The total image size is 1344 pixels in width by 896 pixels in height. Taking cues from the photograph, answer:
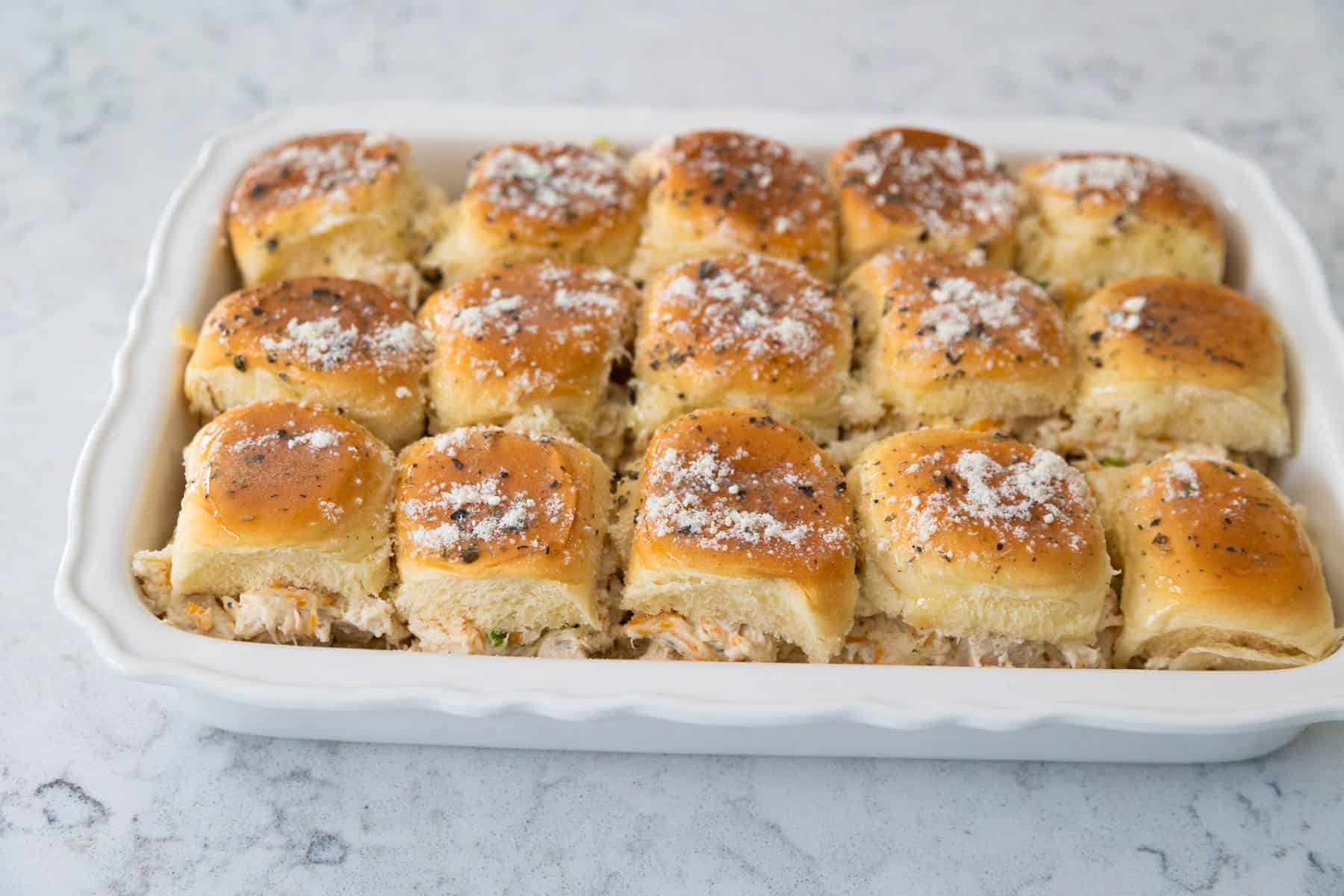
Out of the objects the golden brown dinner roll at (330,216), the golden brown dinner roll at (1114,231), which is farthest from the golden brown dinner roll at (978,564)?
the golden brown dinner roll at (330,216)

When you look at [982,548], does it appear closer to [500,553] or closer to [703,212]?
[500,553]

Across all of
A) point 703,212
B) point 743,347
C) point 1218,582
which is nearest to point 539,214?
point 703,212

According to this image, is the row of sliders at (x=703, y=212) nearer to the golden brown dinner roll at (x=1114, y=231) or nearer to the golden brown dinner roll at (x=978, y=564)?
the golden brown dinner roll at (x=1114, y=231)

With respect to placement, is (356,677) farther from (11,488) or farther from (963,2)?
(963,2)

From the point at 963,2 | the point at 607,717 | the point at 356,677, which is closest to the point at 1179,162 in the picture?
the point at 963,2

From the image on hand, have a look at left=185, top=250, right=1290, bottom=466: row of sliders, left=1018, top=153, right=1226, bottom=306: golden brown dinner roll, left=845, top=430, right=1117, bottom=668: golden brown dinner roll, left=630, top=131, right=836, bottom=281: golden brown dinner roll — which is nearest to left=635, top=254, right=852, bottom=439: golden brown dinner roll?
left=185, top=250, right=1290, bottom=466: row of sliders

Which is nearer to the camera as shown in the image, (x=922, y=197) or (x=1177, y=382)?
(x=1177, y=382)
